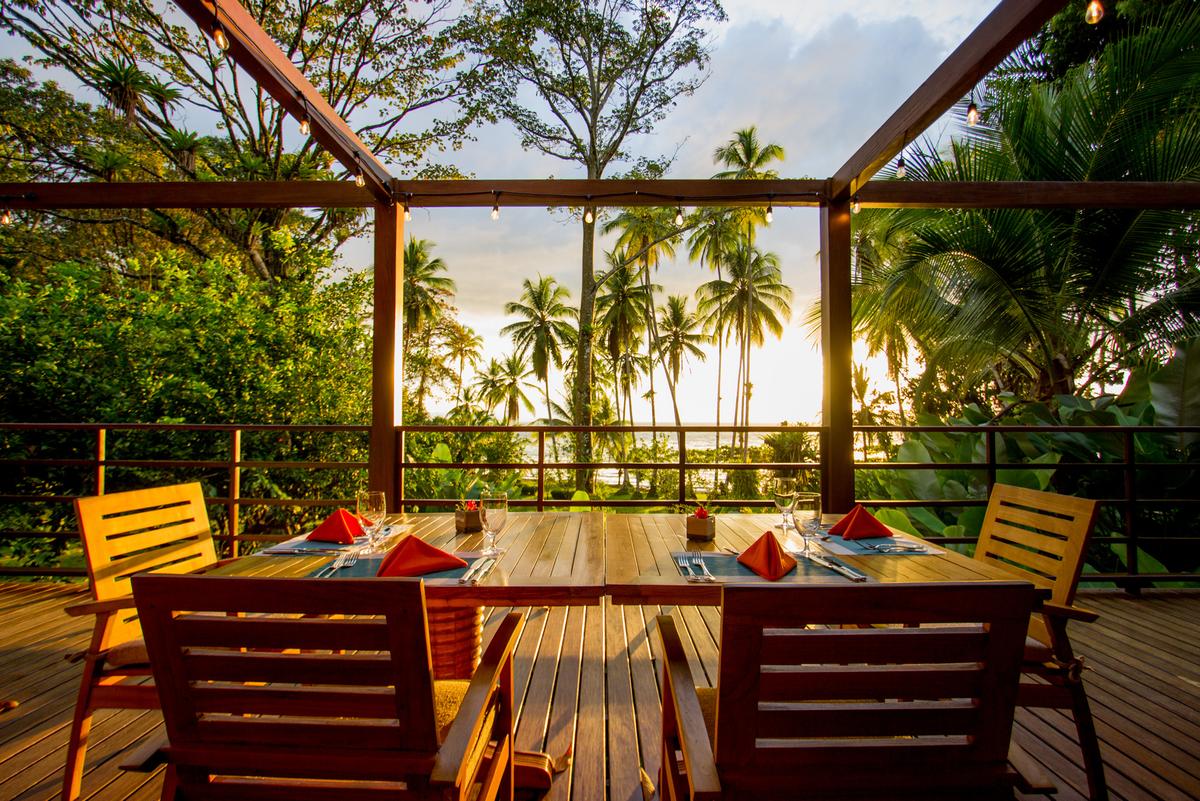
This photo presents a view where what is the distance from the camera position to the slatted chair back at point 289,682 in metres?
0.85

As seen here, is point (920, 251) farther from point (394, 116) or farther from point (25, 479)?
point (25, 479)

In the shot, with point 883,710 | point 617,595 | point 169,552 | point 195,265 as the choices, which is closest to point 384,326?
point 169,552

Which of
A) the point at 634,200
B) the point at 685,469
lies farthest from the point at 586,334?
the point at 685,469

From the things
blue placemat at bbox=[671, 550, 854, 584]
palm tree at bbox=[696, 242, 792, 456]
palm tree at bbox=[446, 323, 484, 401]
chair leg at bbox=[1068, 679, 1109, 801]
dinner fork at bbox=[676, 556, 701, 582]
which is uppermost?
palm tree at bbox=[696, 242, 792, 456]

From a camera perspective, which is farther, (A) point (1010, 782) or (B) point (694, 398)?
(B) point (694, 398)

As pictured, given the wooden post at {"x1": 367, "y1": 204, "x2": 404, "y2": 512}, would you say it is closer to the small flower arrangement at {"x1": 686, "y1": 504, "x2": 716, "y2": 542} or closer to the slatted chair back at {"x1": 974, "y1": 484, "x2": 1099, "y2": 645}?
the small flower arrangement at {"x1": 686, "y1": 504, "x2": 716, "y2": 542}

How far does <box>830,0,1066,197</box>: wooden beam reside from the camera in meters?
1.92

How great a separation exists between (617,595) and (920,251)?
5.05 meters

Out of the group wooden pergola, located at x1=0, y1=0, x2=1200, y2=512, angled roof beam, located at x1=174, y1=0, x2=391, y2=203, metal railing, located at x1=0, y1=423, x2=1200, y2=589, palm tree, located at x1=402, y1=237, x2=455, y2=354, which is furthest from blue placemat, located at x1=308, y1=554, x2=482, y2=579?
palm tree, located at x1=402, y1=237, x2=455, y2=354

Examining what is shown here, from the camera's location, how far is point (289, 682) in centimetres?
90

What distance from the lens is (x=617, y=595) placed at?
4.12 feet

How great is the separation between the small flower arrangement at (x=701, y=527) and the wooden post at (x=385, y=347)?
223 cm

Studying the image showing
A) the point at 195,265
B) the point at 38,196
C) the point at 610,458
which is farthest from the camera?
the point at 610,458

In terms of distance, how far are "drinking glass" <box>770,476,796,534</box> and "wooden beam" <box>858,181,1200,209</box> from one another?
232 cm
